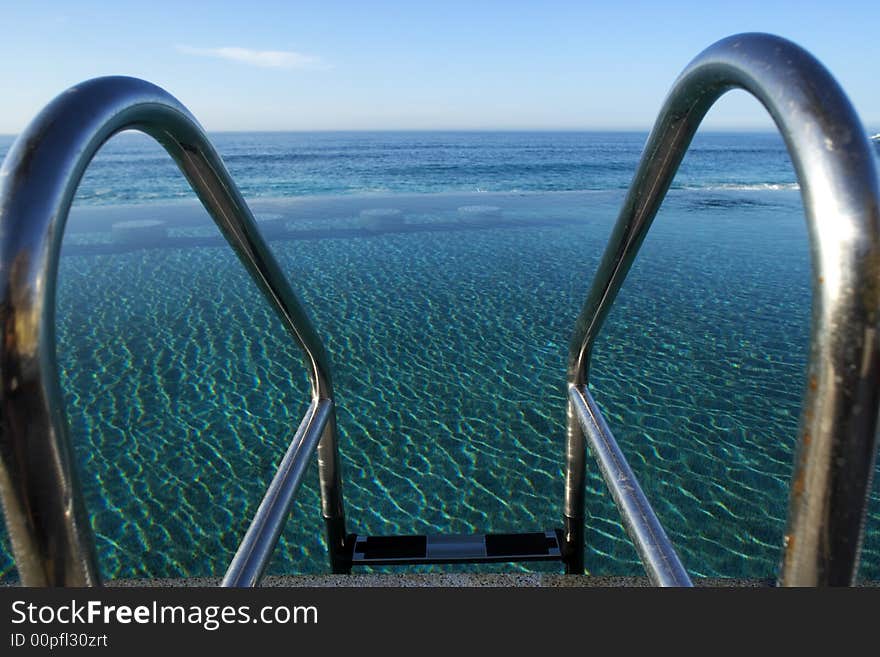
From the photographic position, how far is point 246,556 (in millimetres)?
1103

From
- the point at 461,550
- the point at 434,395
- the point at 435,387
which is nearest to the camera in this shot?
the point at 461,550

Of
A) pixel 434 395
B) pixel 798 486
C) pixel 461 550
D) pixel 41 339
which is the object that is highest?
pixel 41 339

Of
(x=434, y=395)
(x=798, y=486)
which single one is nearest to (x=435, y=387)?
(x=434, y=395)

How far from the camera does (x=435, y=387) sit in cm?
574

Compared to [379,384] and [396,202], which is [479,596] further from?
[396,202]

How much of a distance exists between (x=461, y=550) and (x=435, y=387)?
361 cm

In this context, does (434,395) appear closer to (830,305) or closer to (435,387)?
(435,387)

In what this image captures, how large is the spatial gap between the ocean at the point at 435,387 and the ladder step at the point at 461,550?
94 cm

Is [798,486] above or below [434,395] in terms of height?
above

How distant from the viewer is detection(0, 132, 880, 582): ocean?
399 centimetres

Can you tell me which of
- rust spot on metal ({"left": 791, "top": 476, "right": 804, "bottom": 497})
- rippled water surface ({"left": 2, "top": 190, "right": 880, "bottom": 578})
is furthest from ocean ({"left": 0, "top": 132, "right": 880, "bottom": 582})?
rust spot on metal ({"left": 791, "top": 476, "right": 804, "bottom": 497})

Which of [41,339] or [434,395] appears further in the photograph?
[434,395]

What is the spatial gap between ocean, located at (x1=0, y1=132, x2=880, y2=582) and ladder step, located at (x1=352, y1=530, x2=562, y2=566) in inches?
37.1

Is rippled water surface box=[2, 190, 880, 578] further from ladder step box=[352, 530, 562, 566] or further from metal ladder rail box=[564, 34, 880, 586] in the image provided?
metal ladder rail box=[564, 34, 880, 586]
